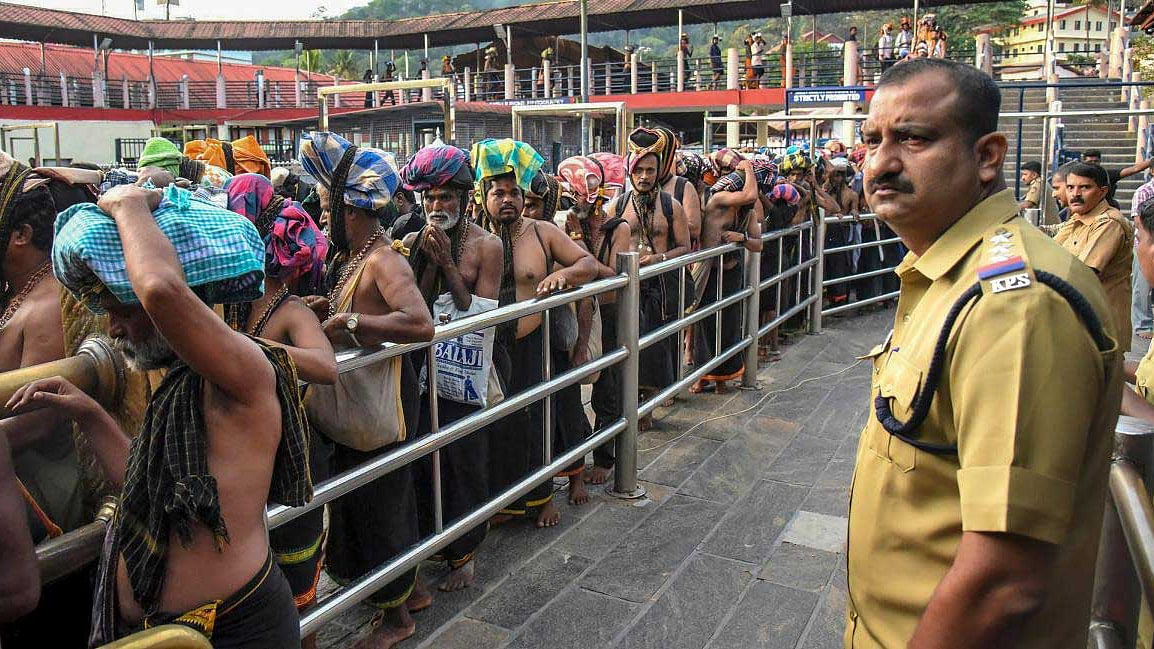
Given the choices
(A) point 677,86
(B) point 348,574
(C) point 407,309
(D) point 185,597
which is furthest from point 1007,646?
(A) point 677,86

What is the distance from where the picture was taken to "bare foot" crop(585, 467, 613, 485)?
5035 mm

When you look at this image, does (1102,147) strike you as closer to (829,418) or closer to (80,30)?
(829,418)

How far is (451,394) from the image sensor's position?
151 inches

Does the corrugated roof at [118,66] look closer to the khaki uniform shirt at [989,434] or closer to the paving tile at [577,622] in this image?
the paving tile at [577,622]

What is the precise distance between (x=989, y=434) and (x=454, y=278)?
2.69 m

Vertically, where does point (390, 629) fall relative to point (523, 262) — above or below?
below

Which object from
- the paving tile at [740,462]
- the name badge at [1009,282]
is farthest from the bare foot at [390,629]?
the name badge at [1009,282]

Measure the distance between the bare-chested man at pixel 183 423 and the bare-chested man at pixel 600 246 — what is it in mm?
2944

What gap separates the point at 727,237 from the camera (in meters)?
6.54

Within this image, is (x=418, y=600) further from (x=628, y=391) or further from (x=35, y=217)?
(x=35, y=217)

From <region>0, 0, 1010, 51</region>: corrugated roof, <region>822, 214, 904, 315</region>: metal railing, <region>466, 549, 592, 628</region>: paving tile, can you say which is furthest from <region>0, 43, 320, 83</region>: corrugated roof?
<region>466, 549, 592, 628</region>: paving tile

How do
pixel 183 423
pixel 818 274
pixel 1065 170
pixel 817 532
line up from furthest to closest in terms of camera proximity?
pixel 818 274 → pixel 1065 170 → pixel 817 532 → pixel 183 423

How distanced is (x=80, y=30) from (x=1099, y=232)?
33.9 metres

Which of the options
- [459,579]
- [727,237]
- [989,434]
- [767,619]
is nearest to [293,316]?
[459,579]
